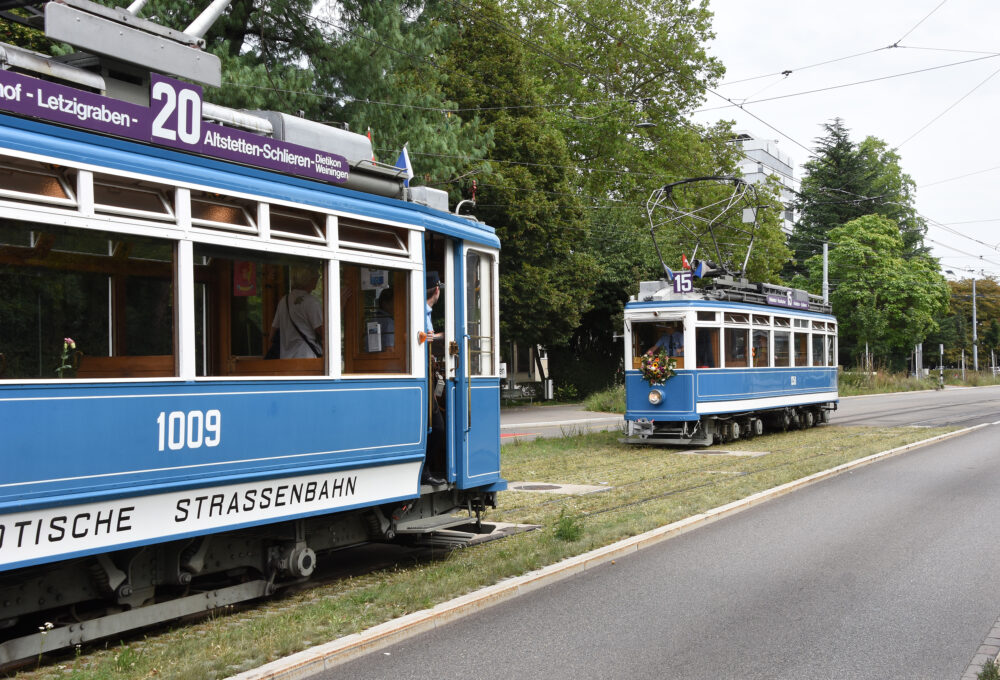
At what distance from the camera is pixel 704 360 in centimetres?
2008

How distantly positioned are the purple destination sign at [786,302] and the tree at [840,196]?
148 ft

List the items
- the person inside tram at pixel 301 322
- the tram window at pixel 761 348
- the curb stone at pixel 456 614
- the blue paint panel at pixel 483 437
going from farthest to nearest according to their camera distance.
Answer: the tram window at pixel 761 348
the blue paint panel at pixel 483 437
the person inside tram at pixel 301 322
the curb stone at pixel 456 614

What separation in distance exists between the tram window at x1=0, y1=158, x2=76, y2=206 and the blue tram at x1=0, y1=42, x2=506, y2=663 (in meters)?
0.01

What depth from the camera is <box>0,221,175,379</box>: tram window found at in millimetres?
5332

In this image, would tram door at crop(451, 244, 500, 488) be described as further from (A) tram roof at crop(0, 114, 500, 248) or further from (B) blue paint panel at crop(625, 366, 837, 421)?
(B) blue paint panel at crop(625, 366, 837, 421)

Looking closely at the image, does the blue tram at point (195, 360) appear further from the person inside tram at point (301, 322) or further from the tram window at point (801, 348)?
the tram window at point (801, 348)

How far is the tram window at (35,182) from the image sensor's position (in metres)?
5.26

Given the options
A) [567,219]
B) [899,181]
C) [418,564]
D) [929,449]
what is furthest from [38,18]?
[899,181]

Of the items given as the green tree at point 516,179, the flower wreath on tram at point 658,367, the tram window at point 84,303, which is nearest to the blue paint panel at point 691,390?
the flower wreath on tram at point 658,367

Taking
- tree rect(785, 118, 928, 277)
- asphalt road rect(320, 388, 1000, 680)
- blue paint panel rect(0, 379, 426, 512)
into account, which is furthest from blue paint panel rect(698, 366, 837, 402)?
tree rect(785, 118, 928, 277)

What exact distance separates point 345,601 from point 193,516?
1480 millimetres

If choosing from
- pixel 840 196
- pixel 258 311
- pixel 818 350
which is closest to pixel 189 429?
pixel 258 311

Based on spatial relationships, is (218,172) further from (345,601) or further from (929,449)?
(929,449)

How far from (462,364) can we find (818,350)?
19.8 metres
